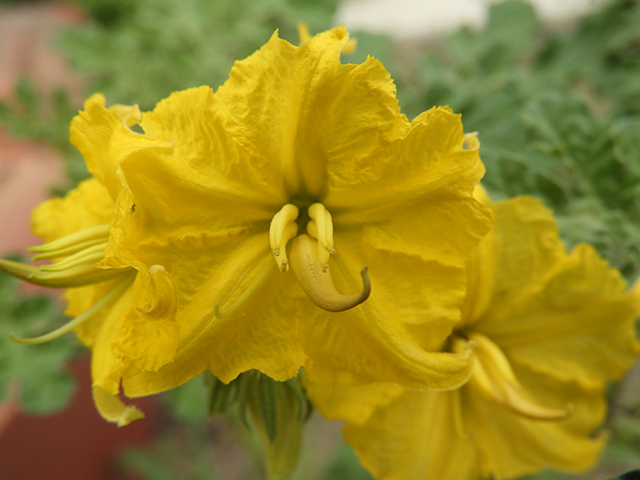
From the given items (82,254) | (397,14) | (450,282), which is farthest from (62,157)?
(397,14)

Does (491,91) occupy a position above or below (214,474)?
above

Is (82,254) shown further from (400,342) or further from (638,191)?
(638,191)

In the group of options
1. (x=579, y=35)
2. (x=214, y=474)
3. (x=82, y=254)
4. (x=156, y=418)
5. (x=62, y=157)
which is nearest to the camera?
(x=82, y=254)

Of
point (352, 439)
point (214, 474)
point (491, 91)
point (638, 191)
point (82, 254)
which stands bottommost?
point (214, 474)

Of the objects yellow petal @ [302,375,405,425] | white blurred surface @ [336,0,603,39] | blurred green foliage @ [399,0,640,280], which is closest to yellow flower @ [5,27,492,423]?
yellow petal @ [302,375,405,425]

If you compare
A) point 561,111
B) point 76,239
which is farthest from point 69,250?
point 561,111

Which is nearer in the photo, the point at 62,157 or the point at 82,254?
the point at 82,254

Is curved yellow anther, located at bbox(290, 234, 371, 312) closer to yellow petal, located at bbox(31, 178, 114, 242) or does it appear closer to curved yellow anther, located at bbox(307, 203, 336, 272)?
curved yellow anther, located at bbox(307, 203, 336, 272)
